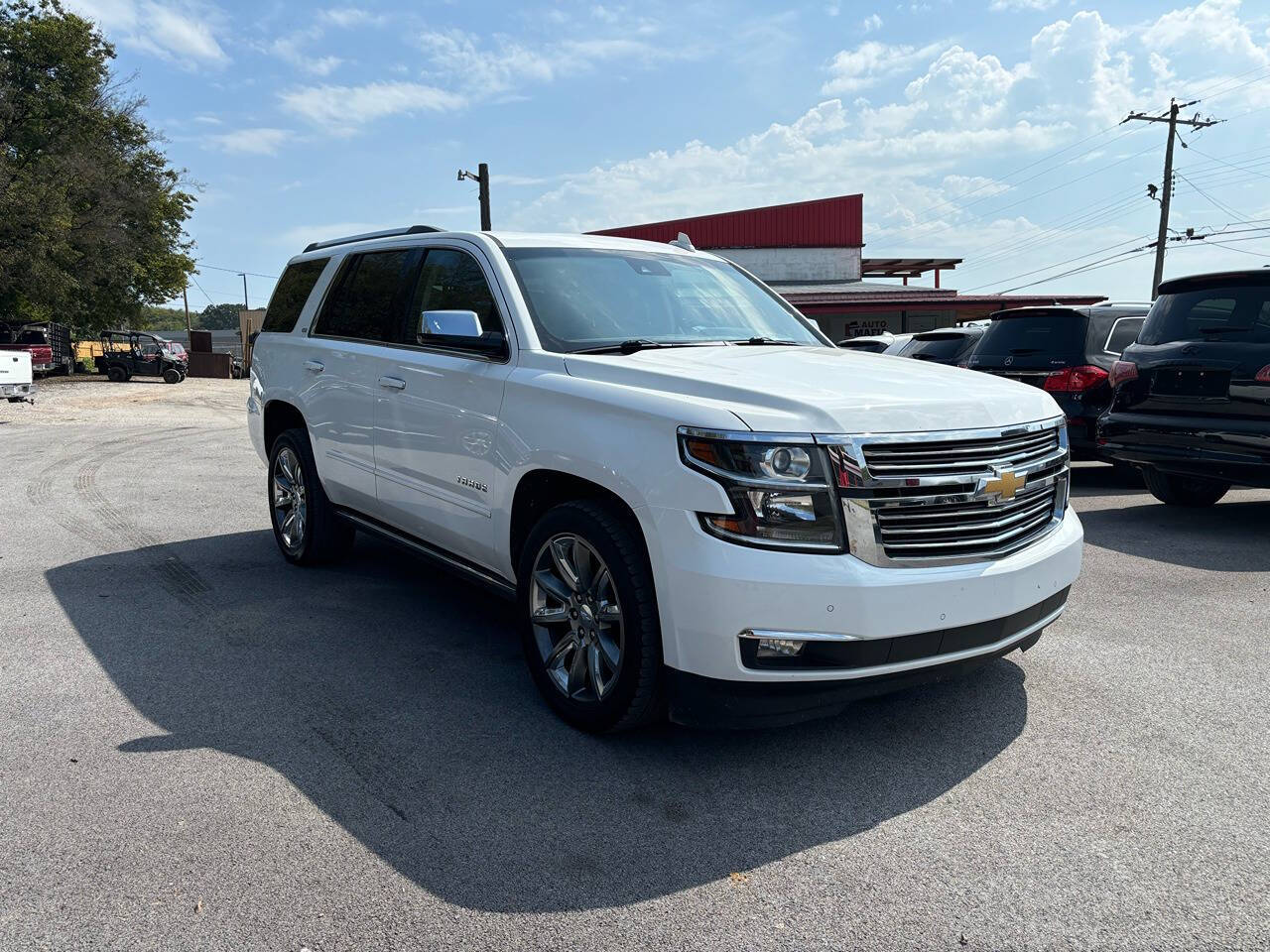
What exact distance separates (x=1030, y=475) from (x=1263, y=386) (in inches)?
172

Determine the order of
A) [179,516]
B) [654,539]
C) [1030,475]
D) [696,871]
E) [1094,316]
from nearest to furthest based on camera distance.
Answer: [696,871], [654,539], [1030,475], [179,516], [1094,316]

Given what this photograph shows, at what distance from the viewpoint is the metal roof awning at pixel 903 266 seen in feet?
144

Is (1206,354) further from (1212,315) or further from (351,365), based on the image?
(351,365)

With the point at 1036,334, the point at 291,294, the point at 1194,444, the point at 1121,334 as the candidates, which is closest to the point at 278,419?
the point at 291,294

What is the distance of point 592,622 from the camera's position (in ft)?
12.4

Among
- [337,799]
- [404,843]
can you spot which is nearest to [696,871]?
[404,843]

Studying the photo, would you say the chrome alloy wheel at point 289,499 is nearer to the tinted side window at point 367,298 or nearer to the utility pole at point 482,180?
the tinted side window at point 367,298

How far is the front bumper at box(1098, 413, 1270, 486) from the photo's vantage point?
7023 mm

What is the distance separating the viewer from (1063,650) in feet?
15.8

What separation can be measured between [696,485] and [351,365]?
115 inches

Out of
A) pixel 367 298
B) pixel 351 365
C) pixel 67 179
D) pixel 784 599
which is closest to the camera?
pixel 784 599

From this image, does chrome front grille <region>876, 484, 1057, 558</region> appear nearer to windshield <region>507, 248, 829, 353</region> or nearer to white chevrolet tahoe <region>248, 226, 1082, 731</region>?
white chevrolet tahoe <region>248, 226, 1082, 731</region>

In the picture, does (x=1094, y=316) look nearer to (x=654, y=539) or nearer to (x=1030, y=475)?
(x=1030, y=475)

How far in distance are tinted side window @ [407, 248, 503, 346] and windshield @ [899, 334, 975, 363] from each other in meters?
8.61
